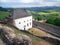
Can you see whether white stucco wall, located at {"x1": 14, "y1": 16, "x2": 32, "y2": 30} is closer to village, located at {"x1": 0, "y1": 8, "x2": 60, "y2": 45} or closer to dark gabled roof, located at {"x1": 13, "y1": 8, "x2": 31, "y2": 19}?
village, located at {"x1": 0, "y1": 8, "x2": 60, "y2": 45}

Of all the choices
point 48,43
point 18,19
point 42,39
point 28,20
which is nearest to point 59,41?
point 48,43

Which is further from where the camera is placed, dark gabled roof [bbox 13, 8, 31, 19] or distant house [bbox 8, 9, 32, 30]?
dark gabled roof [bbox 13, 8, 31, 19]

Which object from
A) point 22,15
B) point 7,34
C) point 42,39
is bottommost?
point 22,15

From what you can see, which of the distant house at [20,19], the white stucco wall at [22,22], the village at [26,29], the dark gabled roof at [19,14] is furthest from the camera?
the dark gabled roof at [19,14]

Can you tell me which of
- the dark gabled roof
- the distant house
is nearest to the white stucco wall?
the distant house

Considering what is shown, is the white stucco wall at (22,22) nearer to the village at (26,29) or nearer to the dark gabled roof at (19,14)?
the village at (26,29)

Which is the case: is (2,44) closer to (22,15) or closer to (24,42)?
(24,42)

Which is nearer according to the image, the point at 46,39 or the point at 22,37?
the point at 22,37

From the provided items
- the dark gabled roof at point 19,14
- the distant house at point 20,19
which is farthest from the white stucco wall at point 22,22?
the dark gabled roof at point 19,14
